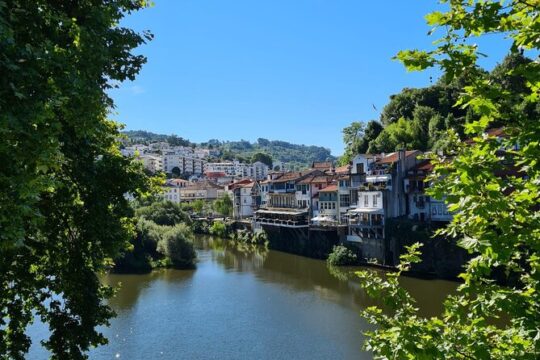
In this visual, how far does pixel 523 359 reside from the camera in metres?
4.63

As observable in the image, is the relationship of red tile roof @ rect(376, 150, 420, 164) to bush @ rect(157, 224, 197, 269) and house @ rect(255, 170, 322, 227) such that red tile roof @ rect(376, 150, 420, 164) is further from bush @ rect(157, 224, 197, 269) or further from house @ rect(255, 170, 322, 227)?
bush @ rect(157, 224, 197, 269)

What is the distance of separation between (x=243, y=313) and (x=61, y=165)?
78.5 feet

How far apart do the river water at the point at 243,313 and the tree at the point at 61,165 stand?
46.9 feet

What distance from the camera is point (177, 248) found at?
158 feet

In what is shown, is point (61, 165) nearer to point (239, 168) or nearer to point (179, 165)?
point (179, 165)

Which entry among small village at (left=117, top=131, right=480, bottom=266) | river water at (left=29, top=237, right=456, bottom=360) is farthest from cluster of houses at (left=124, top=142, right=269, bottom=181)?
river water at (left=29, top=237, right=456, bottom=360)

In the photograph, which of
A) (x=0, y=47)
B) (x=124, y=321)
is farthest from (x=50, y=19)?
(x=124, y=321)

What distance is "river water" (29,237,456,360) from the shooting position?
24.6 metres

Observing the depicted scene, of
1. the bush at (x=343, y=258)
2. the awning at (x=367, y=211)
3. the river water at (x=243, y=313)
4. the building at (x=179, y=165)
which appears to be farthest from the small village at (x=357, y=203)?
the building at (x=179, y=165)

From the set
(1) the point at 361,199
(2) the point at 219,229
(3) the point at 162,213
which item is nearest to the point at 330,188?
(1) the point at 361,199

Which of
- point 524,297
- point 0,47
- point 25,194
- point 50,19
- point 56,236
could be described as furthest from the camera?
point 56,236

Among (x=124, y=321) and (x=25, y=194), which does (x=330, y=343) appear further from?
(x=25, y=194)

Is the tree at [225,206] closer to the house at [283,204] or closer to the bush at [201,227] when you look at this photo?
the bush at [201,227]

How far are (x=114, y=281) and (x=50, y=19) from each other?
119ft
